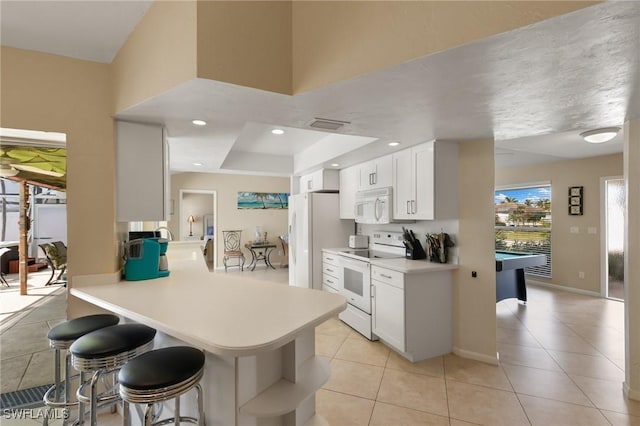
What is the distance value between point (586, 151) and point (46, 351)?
23.0 feet

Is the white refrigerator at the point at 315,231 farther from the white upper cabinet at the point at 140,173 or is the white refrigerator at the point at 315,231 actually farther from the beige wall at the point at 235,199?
the beige wall at the point at 235,199

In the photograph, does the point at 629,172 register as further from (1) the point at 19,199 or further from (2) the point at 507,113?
(1) the point at 19,199

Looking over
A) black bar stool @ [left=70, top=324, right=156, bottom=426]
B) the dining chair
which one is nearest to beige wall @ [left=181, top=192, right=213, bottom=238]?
the dining chair

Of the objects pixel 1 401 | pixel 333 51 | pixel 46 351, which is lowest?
pixel 1 401

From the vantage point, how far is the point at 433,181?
9.87 ft

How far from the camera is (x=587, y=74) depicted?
1.51 metres

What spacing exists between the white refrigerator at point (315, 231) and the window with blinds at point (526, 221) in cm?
374

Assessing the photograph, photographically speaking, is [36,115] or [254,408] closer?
[254,408]

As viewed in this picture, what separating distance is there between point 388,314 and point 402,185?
1.43 metres

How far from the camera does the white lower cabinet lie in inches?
114

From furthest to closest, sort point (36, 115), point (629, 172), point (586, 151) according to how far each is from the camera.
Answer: point (586, 151)
point (629, 172)
point (36, 115)

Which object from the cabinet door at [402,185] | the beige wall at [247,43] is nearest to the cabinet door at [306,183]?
the cabinet door at [402,185]

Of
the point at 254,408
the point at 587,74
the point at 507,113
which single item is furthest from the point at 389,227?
the point at 254,408

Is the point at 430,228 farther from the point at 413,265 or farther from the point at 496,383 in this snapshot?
the point at 496,383
